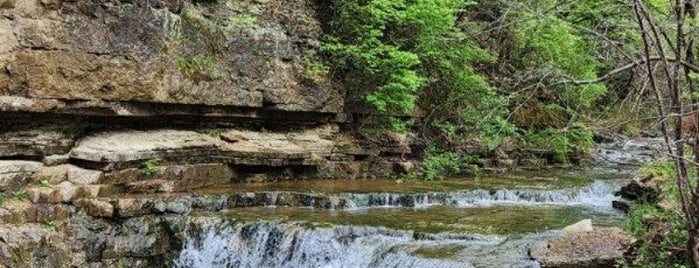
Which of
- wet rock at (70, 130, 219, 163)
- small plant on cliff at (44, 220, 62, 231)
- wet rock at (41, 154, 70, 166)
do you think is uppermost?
wet rock at (70, 130, 219, 163)

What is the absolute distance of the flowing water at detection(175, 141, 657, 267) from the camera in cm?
775

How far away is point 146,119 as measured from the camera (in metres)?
10.9

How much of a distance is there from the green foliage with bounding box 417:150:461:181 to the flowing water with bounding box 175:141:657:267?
1079 millimetres

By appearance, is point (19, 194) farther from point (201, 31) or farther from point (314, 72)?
point (314, 72)

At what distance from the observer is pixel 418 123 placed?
50.4ft

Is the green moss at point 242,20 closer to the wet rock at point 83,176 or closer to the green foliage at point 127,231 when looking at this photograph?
the wet rock at point 83,176

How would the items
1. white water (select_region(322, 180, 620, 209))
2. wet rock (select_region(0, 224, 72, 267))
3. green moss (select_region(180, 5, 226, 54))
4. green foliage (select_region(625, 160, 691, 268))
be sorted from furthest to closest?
green moss (select_region(180, 5, 226, 54))
white water (select_region(322, 180, 620, 209))
wet rock (select_region(0, 224, 72, 267))
green foliage (select_region(625, 160, 691, 268))

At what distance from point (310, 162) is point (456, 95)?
458 cm

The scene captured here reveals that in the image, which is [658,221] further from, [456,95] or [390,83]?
[456,95]

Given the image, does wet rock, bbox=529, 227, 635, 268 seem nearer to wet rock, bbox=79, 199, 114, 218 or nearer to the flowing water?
the flowing water

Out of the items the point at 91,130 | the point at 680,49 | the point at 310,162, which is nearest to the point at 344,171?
the point at 310,162

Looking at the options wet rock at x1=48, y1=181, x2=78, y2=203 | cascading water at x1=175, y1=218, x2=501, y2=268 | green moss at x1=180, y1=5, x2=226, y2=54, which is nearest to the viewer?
cascading water at x1=175, y1=218, x2=501, y2=268

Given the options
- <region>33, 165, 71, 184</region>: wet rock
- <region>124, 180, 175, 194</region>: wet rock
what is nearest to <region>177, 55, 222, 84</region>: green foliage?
<region>124, 180, 175, 194</region>: wet rock

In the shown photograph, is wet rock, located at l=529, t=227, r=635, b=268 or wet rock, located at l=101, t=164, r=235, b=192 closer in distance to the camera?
wet rock, located at l=529, t=227, r=635, b=268
